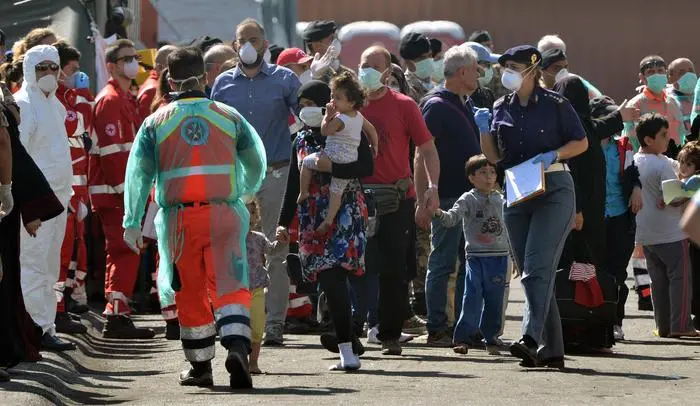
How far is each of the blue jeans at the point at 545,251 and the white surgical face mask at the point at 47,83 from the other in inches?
125

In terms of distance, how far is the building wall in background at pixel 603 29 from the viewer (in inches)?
1328

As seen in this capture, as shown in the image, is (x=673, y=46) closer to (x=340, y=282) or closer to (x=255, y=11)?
(x=255, y=11)

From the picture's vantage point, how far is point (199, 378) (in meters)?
10.8

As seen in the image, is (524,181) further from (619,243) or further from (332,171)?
(619,243)

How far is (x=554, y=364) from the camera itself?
11.7 metres

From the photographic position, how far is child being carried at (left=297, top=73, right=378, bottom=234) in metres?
11.7

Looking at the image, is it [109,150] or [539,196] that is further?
[109,150]

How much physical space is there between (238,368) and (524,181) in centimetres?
215

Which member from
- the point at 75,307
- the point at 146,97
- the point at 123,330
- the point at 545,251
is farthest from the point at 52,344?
the point at 146,97

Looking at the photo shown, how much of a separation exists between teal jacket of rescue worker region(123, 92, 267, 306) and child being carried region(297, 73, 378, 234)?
886 millimetres

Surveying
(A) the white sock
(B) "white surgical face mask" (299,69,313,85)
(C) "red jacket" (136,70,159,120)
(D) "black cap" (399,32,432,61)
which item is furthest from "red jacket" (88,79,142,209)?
(A) the white sock

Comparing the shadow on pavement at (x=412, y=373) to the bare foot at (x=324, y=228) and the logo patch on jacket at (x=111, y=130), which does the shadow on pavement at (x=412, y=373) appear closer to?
the bare foot at (x=324, y=228)

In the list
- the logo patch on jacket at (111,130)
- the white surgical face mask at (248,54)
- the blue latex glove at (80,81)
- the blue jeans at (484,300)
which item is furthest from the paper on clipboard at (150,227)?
the blue jeans at (484,300)

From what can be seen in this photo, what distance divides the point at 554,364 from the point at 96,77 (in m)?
7.94
